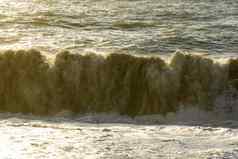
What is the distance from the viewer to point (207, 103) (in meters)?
17.2

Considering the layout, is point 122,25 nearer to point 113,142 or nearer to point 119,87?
point 119,87

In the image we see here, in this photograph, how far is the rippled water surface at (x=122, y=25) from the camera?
21.1m

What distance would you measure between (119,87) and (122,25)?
710cm

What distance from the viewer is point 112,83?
58.7 ft

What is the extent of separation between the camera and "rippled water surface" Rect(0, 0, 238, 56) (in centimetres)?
2109

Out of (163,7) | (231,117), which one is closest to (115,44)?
(231,117)

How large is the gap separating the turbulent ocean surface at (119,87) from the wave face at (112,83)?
1.0 inches

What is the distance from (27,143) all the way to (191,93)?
20.0 feet

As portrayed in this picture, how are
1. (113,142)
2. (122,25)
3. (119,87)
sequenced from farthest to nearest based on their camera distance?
(122,25) < (119,87) < (113,142)

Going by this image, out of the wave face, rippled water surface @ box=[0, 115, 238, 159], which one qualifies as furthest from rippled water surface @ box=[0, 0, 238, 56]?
rippled water surface @ box=[0, 115, 238, 159]

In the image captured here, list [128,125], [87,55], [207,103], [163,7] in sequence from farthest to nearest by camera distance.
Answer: [163,7], [87,55], [207,103], [128,125]

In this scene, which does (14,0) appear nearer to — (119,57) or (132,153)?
(119,57)

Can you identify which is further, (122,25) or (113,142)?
(122,25)

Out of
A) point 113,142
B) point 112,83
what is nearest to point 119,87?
point 112,83
